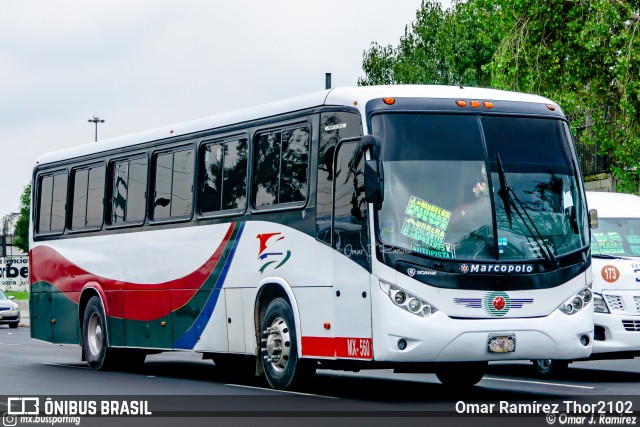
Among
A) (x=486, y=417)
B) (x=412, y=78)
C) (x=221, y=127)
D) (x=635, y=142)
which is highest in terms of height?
(x=412, y=78)

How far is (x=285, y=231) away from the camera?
15.3 m

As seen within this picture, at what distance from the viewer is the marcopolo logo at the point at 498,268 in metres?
13.6

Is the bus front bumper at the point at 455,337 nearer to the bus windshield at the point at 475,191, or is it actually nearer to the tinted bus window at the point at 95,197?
the bus windshield at the point at 475,191

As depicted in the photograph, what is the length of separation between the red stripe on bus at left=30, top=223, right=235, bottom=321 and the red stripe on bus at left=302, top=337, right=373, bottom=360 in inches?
100

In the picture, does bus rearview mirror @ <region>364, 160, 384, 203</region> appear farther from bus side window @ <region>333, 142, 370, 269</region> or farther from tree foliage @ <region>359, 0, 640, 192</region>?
tree foliage @ <region>359, 0, 640, 192</region>

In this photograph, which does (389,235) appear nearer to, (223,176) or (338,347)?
(338,347)

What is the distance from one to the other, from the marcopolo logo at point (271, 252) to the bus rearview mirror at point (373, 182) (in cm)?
220

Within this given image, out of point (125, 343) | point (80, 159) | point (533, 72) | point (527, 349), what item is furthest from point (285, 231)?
point (533, 72)

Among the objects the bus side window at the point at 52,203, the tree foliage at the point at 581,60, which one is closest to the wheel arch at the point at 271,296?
the bus side window at the point at 52,203

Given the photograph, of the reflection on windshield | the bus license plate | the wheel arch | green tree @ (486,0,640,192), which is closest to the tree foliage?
green tree @ (486,0,640,192)

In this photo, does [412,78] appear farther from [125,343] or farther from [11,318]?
[125,343]

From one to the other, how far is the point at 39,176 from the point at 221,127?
275 inches

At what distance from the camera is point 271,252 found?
1566 cm

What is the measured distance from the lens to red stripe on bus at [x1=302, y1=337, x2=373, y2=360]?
13.7 metres
